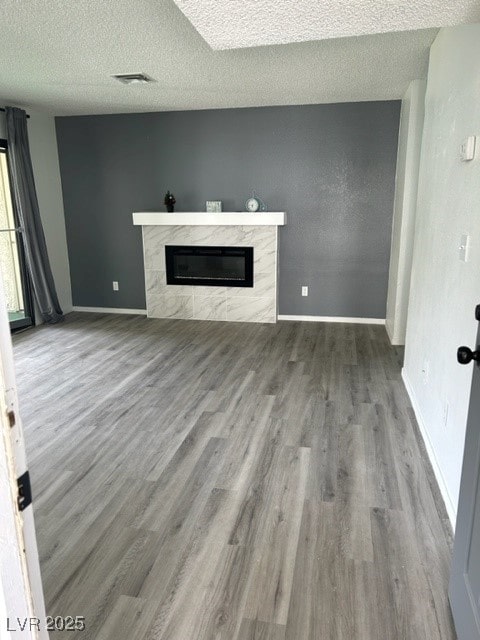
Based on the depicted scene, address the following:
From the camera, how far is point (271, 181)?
556 centimetres

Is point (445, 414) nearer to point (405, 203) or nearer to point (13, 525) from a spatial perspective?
point (13, 525)

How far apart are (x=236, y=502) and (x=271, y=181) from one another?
13.9 ft

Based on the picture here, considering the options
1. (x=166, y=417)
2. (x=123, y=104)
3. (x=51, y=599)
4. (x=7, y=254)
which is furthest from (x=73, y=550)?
(x=123, y=104)

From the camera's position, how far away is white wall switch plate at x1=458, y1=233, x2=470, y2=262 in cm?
204

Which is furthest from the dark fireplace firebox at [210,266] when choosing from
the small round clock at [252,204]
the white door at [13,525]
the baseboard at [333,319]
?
the white door at [13,525]

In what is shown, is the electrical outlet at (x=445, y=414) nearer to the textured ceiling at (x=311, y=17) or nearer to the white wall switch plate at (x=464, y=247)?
the white wall switch plate at (x=464, y=247)

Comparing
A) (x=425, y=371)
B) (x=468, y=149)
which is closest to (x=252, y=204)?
(x=425, y=371)

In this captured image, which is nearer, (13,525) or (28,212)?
(13,525)

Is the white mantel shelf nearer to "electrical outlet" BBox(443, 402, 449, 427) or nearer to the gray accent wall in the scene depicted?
the gray accent wall

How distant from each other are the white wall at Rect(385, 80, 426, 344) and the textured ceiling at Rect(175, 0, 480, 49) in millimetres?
2617

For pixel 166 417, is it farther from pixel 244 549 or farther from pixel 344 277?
pixel 344 277

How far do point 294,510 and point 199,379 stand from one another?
1.85m

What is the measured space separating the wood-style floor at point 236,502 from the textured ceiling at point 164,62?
100 inches

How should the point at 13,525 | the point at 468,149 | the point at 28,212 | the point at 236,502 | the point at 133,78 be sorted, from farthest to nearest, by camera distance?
1. the point at 28,212
2. the point at 133,78
3. the point at 236,502
4. the point at 468,149
5. the point at 13,525
